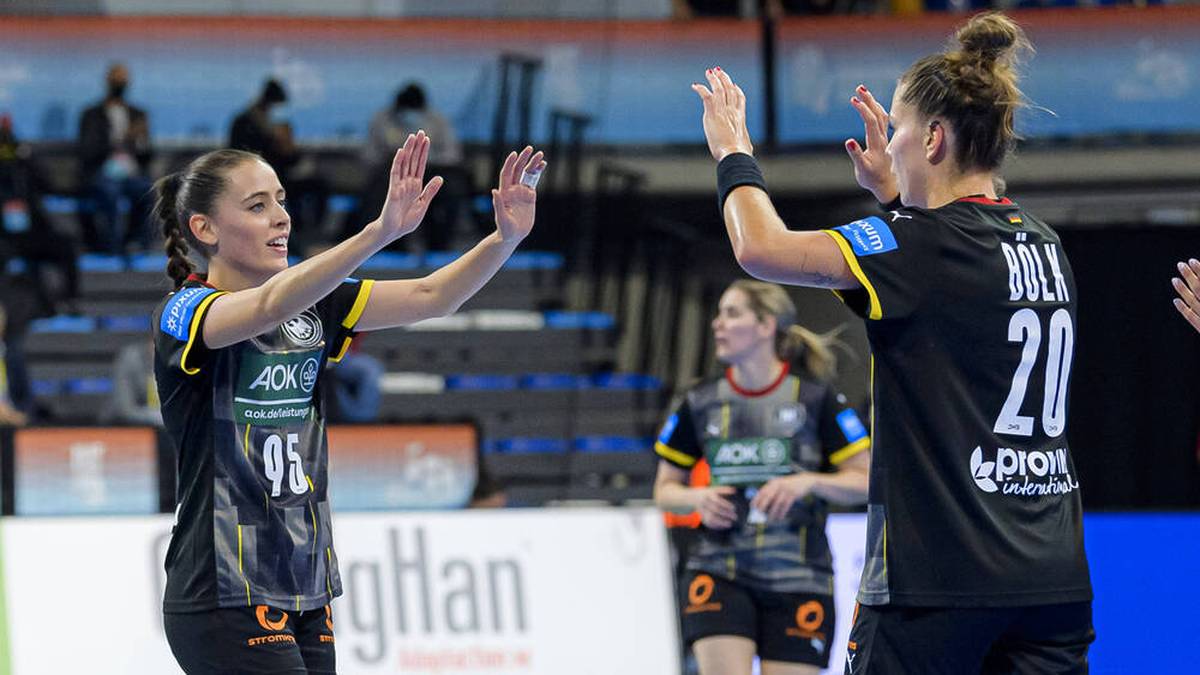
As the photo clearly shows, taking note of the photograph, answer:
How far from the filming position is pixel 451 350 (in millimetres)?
13297

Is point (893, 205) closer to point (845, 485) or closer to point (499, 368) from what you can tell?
point (845, 485)

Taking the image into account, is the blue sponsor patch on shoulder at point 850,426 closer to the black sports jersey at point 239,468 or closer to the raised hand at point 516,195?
the raised hand at point 516,195

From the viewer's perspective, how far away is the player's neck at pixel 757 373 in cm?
656

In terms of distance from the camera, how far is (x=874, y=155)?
3949mm

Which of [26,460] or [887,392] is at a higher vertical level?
[887,392]

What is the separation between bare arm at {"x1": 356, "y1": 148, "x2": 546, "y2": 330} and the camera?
4230 millimetres

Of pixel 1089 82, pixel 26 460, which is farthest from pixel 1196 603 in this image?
pixel 1089 82

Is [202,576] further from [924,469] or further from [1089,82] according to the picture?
[1089,82]

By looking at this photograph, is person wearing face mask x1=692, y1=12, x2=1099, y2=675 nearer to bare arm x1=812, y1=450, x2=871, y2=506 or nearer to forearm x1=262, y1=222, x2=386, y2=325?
forearm x1=262, y1=222, x2=386, y2=325

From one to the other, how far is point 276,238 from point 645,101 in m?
10.9

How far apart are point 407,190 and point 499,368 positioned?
9.42 meters

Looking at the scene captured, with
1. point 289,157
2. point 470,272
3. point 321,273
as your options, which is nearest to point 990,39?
point 470,272

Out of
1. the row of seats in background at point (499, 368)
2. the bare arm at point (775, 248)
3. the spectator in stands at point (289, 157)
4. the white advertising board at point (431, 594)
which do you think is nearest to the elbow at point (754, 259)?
the bare arm at point (775, 248)

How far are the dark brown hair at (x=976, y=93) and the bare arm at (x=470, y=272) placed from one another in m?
1.10
